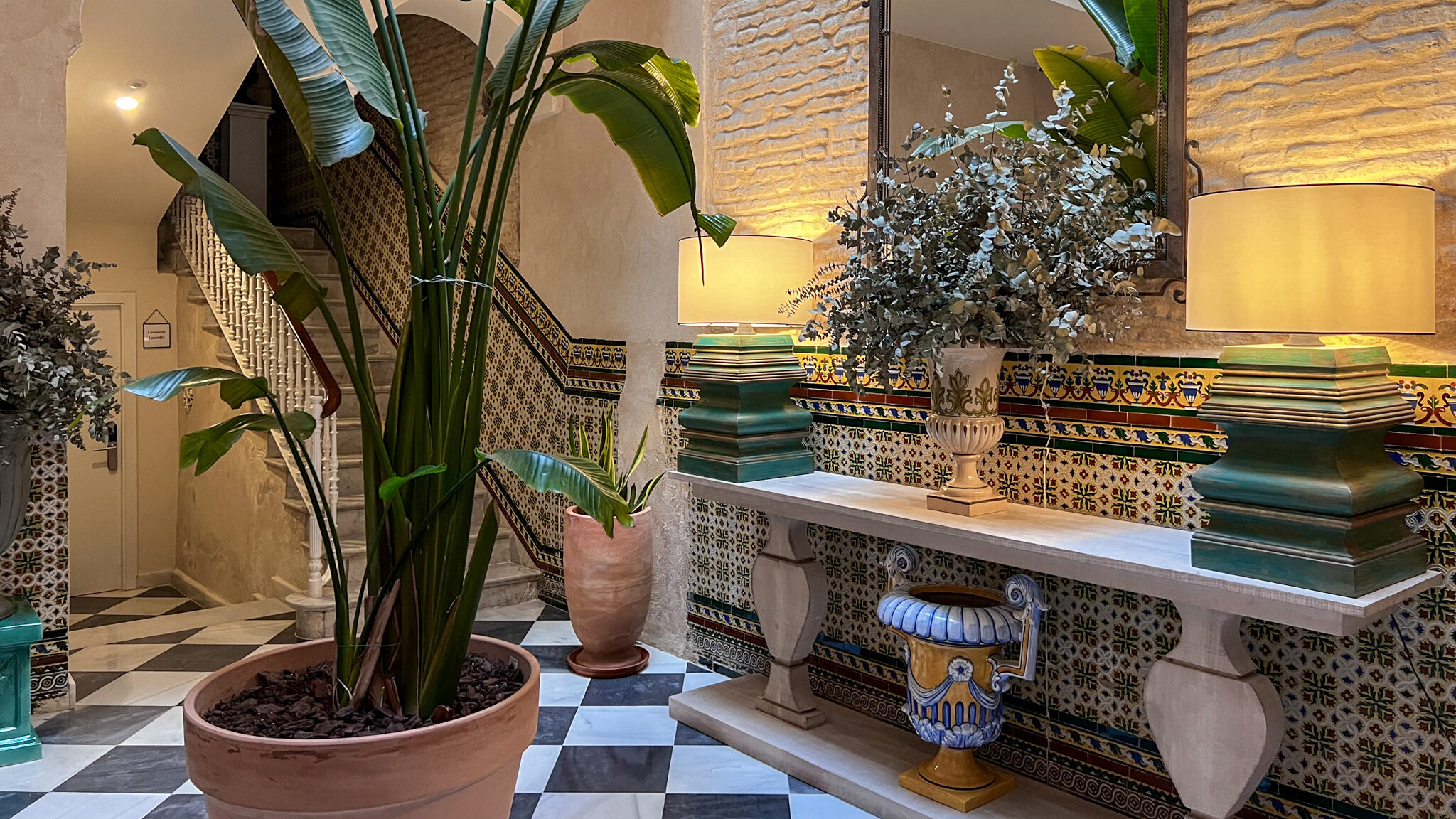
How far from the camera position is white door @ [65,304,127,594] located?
25.1ft

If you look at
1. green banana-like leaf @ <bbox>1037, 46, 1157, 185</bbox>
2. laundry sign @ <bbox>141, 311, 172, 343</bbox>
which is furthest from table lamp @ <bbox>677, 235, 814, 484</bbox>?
laundry sign @ <bbox>141, 311, 172, 343</bbox>

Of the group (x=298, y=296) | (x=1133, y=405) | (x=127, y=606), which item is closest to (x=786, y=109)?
(x=1133, y=405)

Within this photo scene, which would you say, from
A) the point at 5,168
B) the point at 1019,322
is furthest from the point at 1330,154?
the point at 5,168

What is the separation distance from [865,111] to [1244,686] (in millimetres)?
2430

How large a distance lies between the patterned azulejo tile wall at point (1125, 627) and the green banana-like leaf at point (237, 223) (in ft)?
7.33

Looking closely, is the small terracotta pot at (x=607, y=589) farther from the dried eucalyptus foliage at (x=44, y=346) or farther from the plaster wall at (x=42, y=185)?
the plaster wall at (x=42, y=185)

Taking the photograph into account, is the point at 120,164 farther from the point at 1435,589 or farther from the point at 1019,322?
the point at 1435,589

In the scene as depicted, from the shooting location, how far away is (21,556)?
3.96 metres

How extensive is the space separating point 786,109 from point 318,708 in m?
3.03

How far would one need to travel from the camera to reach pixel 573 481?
2074 millimetres

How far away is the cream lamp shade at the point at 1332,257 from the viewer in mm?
2260

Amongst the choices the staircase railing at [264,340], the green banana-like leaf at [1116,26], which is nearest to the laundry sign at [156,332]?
the staircase railing at [264,340]

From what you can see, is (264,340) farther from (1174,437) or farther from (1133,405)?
(1174,437)

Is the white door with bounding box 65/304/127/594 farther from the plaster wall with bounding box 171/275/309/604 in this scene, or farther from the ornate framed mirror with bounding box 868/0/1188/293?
the ornate framed mirror with bounding box 868/0/1188/293
